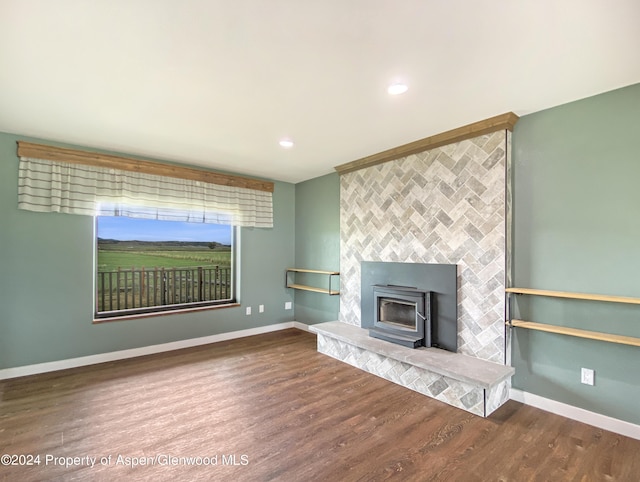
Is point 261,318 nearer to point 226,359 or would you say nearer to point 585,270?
point 226,359

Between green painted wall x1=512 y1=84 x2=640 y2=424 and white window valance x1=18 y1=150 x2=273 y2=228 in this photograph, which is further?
white window valance x1=18 y1=150 x2=273 y2=228

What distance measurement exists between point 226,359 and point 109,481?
204 centimetres

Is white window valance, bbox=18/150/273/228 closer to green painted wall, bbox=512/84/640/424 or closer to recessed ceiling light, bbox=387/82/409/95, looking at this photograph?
recessed ceiling light, bbox=387/82/409/95

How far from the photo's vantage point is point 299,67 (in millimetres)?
2047

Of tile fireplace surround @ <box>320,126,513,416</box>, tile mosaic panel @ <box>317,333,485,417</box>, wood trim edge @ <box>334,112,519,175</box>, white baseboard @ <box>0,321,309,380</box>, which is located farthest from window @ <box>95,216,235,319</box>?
wood trim edge @ <box>334,112,519,175</box>

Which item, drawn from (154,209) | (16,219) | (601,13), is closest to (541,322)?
(601,13)

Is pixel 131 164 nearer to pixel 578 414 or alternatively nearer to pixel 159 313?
pixel 159 313

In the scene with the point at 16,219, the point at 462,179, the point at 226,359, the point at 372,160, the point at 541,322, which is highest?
the point at 372,160

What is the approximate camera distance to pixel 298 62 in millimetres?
1990

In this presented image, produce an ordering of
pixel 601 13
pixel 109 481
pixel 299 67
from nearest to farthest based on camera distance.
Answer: pixel 601 13 → pixel 109 481 → pixel 299 67

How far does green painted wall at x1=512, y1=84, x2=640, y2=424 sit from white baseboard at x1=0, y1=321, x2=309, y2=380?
3.49 metres

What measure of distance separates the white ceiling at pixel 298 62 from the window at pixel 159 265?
1.45 m

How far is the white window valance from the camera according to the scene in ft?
11.0

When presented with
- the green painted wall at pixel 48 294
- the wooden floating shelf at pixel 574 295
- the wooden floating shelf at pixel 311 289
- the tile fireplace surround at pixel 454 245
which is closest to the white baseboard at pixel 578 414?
the tile fireplace surround at pixel 454 245
